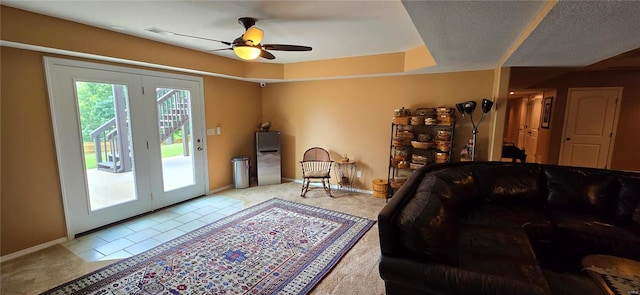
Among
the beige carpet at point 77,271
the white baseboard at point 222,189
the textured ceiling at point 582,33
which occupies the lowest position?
the beige carpet at point 77,271

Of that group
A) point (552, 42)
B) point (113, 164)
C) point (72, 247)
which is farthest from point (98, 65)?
point (552, 42)

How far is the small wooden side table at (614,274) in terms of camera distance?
1621 mm

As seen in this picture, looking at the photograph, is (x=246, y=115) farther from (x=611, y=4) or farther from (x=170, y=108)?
(x=611, y=4)

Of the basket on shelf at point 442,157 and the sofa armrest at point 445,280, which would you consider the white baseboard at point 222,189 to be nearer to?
the basket on shelf at point 442,157

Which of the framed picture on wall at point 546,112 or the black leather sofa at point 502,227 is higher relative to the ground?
the framed picture on wall at point 546,112

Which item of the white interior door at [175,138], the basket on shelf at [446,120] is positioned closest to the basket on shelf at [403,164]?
the basket on shelf at [446,120]

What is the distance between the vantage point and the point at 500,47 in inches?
109

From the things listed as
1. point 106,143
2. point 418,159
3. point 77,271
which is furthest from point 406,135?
point 77,271

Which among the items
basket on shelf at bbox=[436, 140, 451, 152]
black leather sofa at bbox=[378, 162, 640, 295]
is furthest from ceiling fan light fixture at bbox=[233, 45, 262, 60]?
basket on shelf at bbox=[436, 140, 451, 152]

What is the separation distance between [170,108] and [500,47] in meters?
4.34

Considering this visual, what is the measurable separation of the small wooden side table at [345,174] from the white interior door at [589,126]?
14.1 feet

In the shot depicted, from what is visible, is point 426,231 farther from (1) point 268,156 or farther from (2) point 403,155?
(1) point 268,156

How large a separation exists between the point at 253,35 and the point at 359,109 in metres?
2.64

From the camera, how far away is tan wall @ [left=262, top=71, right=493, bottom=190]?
4160 millimetres
